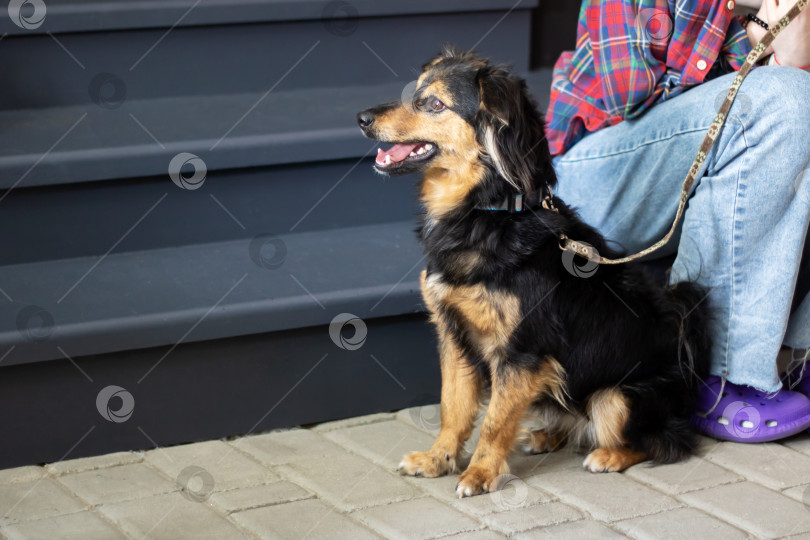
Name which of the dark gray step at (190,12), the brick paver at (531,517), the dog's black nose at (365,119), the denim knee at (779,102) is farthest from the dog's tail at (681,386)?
the dark gray step at (190,12)

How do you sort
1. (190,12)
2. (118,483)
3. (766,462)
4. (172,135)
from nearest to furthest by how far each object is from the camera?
(118,483) < (766,462) < (172,135) < (190,12)

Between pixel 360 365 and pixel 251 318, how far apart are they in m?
0.39

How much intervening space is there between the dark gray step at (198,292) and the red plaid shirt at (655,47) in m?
0.81

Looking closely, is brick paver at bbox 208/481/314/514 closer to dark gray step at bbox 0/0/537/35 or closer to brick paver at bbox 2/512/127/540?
brick paver at bbox 2/512/127/540

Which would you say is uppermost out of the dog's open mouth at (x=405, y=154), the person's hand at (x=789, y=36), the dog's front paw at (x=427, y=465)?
the dog's open mouth at (x=405, y=154)

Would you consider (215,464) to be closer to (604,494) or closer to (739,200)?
(604,494)

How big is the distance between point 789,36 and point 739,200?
515 mm

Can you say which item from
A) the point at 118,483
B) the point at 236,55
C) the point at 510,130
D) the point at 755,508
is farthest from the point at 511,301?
the point at 236,55

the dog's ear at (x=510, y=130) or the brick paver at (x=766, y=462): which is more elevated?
the dog's ear at (x=510, y=130)

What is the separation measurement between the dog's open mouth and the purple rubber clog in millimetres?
1083

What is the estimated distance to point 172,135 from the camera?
278 centimetres

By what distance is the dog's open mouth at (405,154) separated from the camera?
2205mm

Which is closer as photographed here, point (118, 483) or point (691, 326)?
point (118, 483)

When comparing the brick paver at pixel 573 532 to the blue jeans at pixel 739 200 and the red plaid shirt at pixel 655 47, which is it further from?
the red plaid shirt at pixel 655 47
